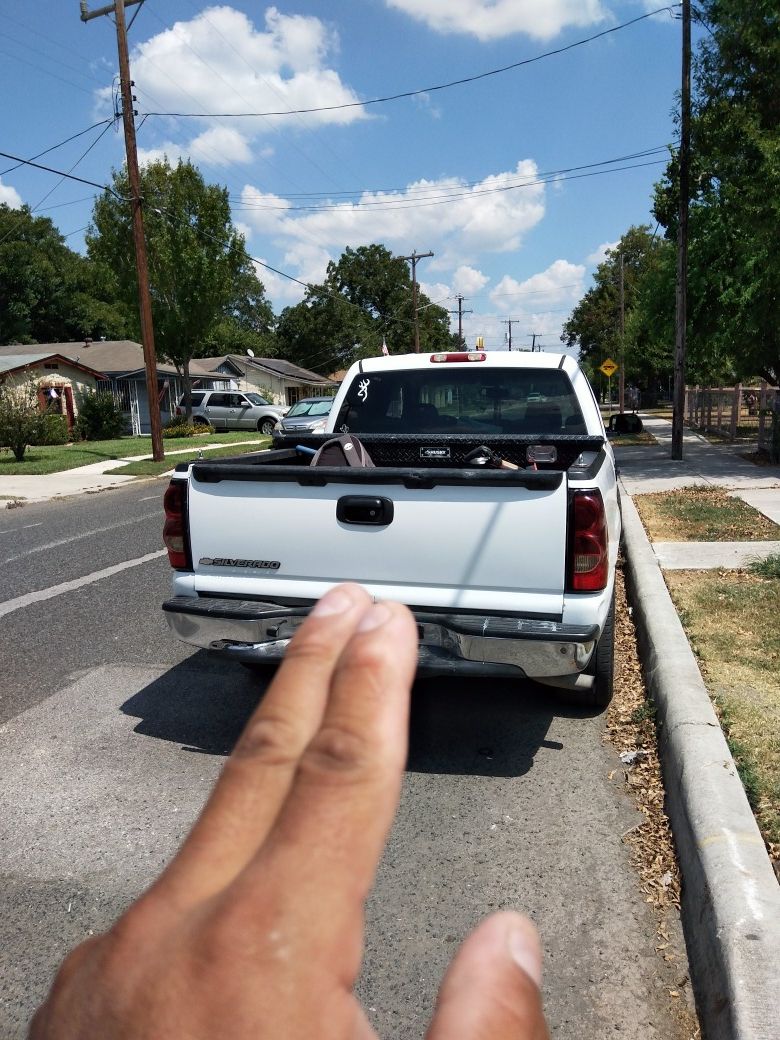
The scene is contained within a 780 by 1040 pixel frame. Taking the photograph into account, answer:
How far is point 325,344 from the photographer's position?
253 feet

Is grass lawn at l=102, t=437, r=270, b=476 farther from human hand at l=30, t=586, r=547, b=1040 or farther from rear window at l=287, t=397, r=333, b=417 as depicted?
human hand at l=30, t=586, r=547, b=1040

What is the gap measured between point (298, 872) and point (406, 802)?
3.37m

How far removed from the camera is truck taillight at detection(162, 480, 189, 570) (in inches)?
168

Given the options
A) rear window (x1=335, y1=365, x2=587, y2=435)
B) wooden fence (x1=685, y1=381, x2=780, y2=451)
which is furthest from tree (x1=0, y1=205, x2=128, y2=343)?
rear window (x1=335, y1=365, x2=587, y2=435)

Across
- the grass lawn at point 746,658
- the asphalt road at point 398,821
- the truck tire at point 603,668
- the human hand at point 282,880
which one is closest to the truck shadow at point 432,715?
the asphalt road at point 398,821

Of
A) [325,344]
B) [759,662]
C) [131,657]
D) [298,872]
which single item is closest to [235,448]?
[131,657]

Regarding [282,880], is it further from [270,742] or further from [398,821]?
[398,821]

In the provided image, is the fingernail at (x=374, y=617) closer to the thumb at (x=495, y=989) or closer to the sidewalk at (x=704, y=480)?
the thumb at (x=495, y=989)

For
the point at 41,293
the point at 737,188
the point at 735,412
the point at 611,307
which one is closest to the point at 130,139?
the point at 737,188

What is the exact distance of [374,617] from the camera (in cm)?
49

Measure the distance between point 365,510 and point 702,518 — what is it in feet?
21.4

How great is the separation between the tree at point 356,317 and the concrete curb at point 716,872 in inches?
2791

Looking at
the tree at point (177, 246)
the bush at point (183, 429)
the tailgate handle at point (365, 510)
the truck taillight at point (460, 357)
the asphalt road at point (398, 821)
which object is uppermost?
the tree at point (177, 246)

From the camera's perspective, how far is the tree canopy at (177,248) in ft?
96.9
